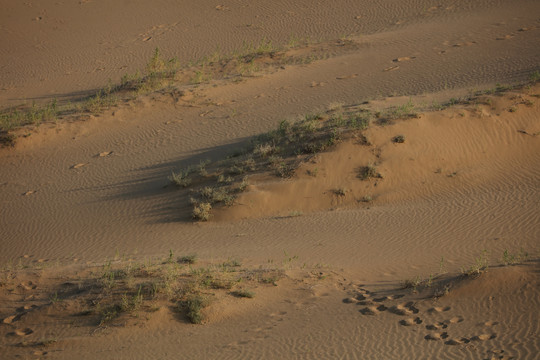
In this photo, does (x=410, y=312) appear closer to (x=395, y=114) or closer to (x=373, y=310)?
(x=373, y=310)

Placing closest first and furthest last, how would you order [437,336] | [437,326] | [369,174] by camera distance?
[437,336], [437,326], [369,174]

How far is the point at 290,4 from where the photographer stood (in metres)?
28.5

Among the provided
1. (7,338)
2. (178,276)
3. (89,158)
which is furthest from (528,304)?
(89,158)

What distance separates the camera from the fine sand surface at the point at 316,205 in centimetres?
661

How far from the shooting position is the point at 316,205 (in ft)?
36.8

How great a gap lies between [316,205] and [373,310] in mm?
4399

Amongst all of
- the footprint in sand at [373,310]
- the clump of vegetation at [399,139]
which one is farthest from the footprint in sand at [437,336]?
the clump of vegetation at [399,139]

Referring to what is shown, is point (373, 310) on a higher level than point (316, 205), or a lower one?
lower

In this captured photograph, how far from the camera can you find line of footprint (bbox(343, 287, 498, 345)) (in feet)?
20.3

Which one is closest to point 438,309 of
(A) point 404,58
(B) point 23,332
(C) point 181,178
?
(B) point 23,332

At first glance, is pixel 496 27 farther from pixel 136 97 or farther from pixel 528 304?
pixel 528 304

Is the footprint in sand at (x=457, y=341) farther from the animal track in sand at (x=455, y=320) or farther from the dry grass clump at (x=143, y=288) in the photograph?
the dry grass clump at (x=143, y=288)

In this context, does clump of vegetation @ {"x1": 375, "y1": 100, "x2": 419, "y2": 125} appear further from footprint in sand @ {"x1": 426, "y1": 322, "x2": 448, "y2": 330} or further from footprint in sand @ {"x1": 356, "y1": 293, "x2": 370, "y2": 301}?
footprint in sand @ {"x1": 426, "y1": 322, "x2": 448, "y2": 330}

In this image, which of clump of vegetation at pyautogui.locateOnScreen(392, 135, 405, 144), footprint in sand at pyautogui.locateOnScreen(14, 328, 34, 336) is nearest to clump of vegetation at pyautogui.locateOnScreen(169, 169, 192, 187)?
clump of vegetation at pyautogui.locateOnScreen(392, 135, 405, 144)
